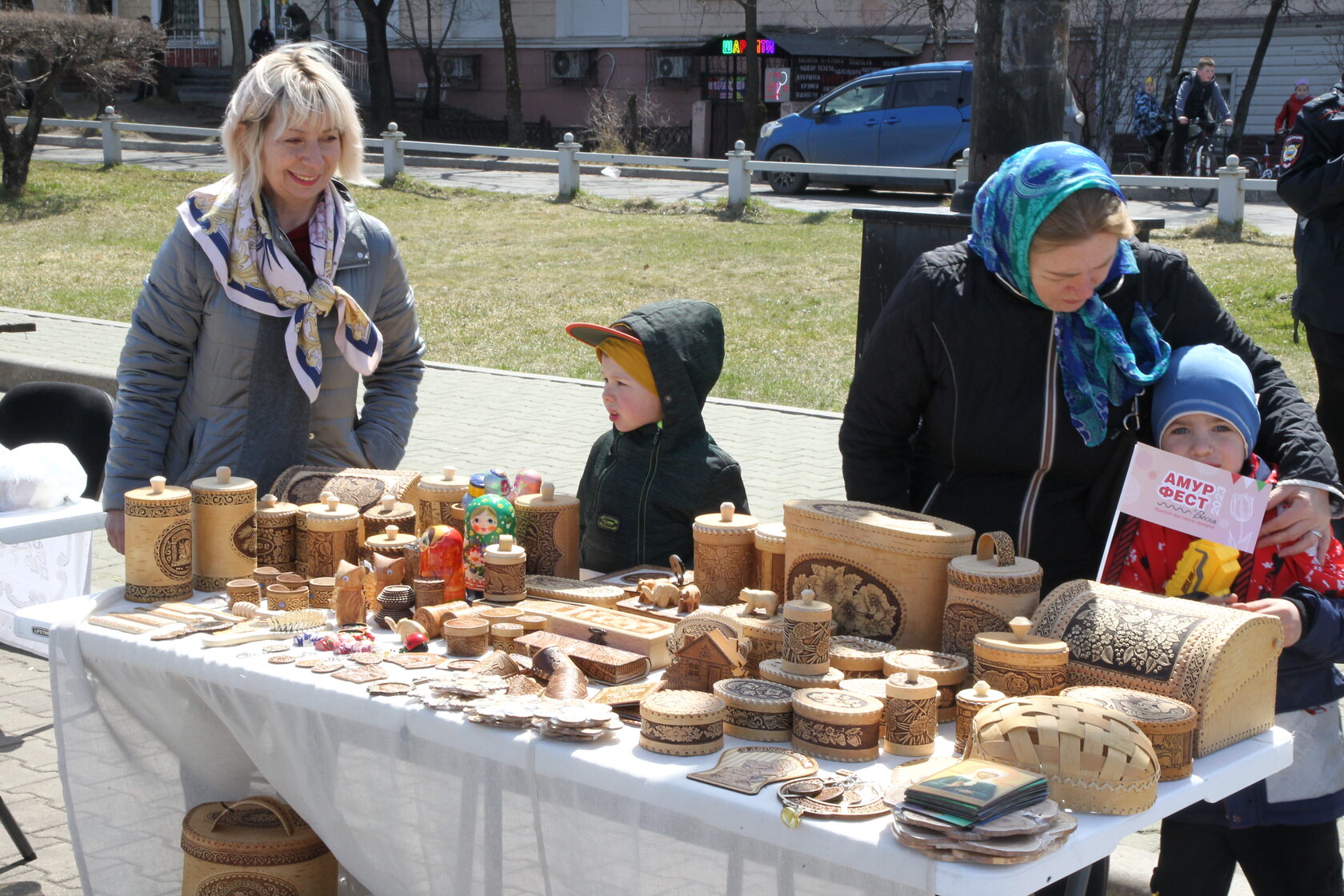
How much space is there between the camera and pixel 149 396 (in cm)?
297

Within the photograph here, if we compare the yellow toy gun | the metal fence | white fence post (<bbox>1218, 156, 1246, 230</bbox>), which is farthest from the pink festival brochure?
white fence post (<bbox>1218, 156, 1246, 230</bbox>)

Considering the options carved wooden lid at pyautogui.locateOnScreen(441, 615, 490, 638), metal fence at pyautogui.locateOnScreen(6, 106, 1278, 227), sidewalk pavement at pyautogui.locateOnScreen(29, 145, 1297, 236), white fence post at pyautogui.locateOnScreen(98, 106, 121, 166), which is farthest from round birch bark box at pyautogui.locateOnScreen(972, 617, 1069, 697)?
white fence post at pyautogui.locateOnScreen(98, 106, 121, 166)

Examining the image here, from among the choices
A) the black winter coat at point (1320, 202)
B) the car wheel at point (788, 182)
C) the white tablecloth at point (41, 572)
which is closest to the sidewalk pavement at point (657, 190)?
the car wheel at point (788, 182)

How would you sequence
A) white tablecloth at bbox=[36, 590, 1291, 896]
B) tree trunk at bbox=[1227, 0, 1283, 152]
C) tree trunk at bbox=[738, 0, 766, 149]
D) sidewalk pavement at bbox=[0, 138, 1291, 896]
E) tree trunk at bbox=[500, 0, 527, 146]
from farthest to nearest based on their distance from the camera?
tree trunk at bbox=[500, 0, 527, 146], tree trunk at bbox=[738, 0, 766, 149], tree trunk at bbox=[1227, 0, 1283, 152], sidewalk pavement at bbox=[0, 138, 1291, 896], white tablecloth at bbox=[36, 590, 1291, 896]

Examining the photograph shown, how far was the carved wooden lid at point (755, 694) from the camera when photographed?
191cm

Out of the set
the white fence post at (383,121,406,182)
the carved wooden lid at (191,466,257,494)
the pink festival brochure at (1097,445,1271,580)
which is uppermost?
the white fence post at (383,121,406,182)

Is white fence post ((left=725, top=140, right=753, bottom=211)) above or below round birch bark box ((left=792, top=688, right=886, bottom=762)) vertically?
above

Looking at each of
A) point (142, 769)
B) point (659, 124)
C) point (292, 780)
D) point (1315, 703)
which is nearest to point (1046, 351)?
point (1315, 703)

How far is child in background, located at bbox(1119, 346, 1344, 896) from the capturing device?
217 centimetres

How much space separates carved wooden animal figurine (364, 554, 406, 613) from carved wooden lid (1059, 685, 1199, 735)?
1224 millimetres

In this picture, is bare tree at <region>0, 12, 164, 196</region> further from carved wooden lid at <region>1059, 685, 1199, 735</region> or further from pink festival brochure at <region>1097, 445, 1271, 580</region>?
carved wooden lid at <region>1059, 685, 1199, 735</region>

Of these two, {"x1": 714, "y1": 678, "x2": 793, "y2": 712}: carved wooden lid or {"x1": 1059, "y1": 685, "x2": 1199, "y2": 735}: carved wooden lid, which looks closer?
{"x1": 1059, "y1": 685, "x2": 1199, "y2": 735}: carved wooden lid

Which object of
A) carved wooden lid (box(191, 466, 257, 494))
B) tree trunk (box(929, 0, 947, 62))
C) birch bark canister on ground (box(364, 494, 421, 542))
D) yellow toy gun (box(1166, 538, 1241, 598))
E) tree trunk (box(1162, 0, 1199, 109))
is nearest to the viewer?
yellow toy gun (box(1166, 538, 1241, 598))

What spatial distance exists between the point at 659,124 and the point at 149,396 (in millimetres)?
Answer: 24154
